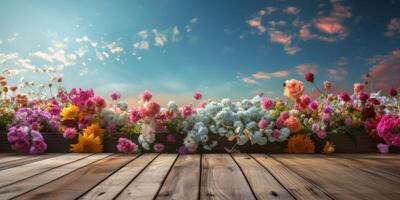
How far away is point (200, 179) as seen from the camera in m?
2.29

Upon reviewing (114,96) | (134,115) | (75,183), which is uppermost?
(114,96)

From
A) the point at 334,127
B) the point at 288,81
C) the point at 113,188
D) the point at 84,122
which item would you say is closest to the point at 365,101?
the point at 334,127

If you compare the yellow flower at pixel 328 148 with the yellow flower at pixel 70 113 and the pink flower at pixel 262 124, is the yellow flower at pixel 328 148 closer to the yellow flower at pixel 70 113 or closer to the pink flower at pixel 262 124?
the pink flower at pixel 262 124

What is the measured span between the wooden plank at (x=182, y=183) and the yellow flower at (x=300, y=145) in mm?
1477

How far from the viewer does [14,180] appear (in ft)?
7.52

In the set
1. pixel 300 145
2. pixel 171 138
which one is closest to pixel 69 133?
pixel 171 138

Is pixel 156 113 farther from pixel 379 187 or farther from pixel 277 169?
pixel 379 187

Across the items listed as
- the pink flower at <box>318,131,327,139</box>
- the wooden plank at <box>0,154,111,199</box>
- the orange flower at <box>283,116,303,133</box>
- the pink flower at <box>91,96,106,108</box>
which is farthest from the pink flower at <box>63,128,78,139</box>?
the pink flower at <box>318,131,327,139</box>

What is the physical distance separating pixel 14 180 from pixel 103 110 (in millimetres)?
2178

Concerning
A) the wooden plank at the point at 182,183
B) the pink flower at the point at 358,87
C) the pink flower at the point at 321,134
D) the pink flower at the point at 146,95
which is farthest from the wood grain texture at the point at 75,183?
the pink flower at the point at 358,87

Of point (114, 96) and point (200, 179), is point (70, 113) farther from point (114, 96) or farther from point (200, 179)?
point (200, 179)

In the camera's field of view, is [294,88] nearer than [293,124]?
No

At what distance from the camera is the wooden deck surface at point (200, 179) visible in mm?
1871

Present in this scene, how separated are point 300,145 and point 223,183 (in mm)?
2176
